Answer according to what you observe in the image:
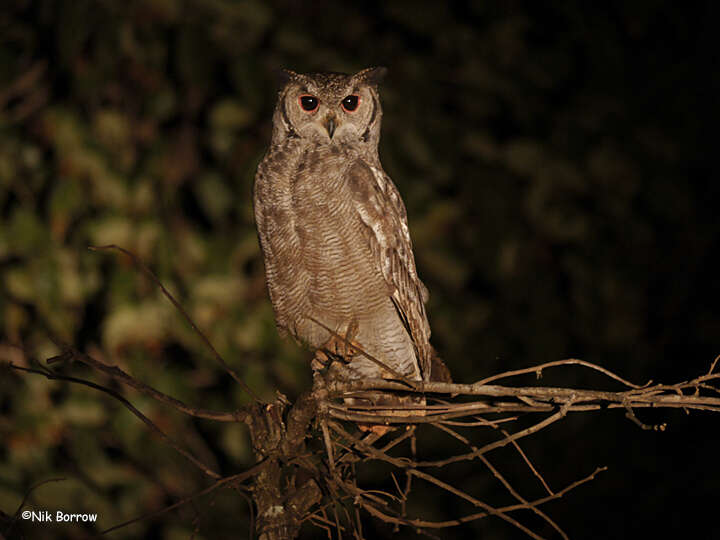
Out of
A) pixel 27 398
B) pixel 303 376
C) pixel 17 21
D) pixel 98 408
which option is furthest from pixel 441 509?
pixel 17 21

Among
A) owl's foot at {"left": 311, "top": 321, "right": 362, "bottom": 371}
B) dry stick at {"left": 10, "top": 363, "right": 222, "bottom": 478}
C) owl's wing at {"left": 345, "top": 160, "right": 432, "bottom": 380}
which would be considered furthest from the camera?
owl's wing at {"left": 345, "top": 160, "right": 432, "bottom": 380}

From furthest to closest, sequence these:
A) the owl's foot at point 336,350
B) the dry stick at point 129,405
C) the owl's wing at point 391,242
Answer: the owl's wing at point 391,242
the owl's foot at point 336,350
the dry stick at point 129,405

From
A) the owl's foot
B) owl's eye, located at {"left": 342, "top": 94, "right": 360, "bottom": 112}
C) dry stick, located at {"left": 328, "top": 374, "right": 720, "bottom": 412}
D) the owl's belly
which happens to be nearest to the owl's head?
owl's eye, located at {"left": 342, "top": 94, "right": 360, "bottom": 112}

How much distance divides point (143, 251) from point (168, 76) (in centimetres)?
51

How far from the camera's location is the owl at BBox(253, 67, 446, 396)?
1220mm

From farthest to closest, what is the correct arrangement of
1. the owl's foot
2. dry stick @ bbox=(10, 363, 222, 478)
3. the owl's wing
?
the owl's wing, the owl's foot, dry stick @ bbox=(10, 363, 222, 478)

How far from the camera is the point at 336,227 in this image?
1.21 metres

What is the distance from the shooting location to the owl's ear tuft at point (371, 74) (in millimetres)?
1333

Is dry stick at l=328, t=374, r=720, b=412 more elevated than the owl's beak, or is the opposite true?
the owl's beak

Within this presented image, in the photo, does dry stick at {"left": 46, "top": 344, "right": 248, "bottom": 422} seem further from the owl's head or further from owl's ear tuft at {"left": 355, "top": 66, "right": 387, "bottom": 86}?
owl's ear tuft at {"left": 355, "top": 66, "right": 387, "bottom": 86}

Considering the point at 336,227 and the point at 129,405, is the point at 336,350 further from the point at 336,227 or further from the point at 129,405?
the point at 129,405

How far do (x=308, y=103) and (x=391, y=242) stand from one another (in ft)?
0.95

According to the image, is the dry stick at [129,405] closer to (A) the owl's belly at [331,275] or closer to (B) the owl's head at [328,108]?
(A) the owl's belly at [331,275]

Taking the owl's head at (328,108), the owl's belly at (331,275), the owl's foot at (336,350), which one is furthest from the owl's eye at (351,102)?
the owl's foot at (336,350)
